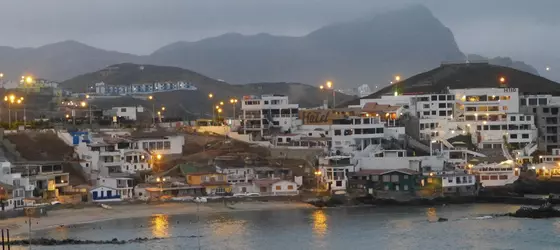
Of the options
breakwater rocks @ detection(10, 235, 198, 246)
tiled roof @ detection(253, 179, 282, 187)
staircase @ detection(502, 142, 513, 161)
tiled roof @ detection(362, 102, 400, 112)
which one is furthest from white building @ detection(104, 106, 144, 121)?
breakwater rocks @ detection(10, 235, 198, 246)

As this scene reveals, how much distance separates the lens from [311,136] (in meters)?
36.8

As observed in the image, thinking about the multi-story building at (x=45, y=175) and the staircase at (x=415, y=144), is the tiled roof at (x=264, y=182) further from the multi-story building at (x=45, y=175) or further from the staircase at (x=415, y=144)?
the staircase at (x=415, y=144)

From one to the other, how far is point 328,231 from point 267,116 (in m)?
14.3

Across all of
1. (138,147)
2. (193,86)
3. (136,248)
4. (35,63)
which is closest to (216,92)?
(193,86)

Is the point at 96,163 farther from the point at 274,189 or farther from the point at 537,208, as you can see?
the point at 537,208

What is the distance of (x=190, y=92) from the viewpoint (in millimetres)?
65625

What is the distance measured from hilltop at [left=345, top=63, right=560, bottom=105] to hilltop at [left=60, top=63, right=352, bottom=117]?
29.9 ft

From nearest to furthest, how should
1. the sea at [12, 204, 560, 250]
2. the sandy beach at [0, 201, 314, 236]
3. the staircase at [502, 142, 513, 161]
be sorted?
the sea at [12, 204, 560, 250] → the sandy beach at [0, 201, 314, 236] → the staircase at [502, 142, 513, 161]

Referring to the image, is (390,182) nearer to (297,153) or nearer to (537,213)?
(297,153)

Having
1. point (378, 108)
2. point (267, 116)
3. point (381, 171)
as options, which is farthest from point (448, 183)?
point (267, 116)

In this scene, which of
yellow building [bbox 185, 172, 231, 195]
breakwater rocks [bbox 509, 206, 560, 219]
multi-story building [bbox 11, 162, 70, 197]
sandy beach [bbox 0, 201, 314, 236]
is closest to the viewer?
sandy beach [bbox 0, 201, 314, 236]

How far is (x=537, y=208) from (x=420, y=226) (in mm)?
5115

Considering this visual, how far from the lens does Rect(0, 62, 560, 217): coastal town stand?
30203 millimetres

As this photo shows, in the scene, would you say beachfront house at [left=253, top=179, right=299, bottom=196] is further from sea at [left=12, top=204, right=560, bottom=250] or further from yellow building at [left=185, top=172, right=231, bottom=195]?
sea at [left=12, top=204, right=560, bottom=250]
